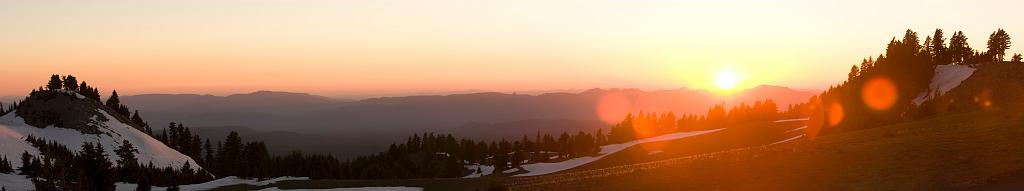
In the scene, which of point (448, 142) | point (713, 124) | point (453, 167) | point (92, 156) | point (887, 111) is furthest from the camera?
point (713, 124)

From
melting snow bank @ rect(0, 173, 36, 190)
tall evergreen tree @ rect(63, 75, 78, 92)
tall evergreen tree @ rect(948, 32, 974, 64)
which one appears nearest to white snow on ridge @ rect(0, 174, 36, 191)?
melting snow bank @ rect(0, 173, 36, 190)

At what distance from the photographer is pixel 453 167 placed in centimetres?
13550

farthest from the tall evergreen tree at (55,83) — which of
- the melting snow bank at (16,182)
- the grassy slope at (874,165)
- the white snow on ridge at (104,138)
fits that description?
the grassy slope at (874,165)

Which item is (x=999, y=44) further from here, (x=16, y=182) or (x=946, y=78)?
(x=16, y=182)

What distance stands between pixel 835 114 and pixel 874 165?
186 ft

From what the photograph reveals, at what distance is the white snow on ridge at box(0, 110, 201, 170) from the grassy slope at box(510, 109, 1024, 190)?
11380 cm

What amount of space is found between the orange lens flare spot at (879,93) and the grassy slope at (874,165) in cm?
2753

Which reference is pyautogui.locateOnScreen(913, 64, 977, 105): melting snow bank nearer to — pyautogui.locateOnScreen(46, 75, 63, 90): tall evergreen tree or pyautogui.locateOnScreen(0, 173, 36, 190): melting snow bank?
pyautogui.locateOnScreen(0, 173, 36, 190): melting snow bank

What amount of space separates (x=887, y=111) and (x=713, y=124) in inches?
4555

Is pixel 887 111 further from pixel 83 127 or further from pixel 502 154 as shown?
pixel 83 127

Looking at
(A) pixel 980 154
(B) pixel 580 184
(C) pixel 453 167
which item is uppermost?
(A) pixel 980 154

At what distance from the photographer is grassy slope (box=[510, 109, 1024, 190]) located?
3044 centimetres

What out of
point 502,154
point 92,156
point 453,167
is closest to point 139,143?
point 453,167

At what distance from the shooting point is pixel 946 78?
88.1 meters
